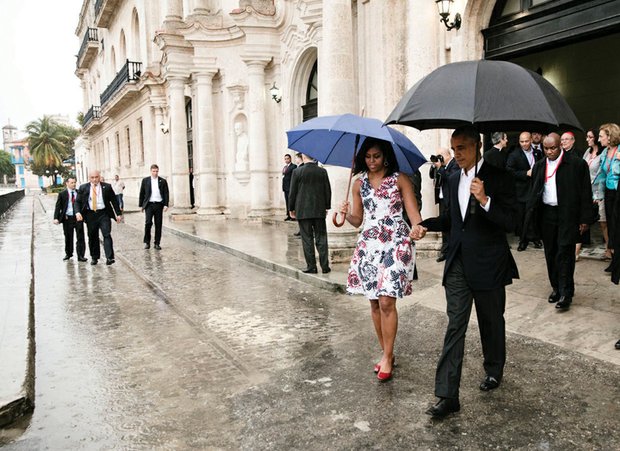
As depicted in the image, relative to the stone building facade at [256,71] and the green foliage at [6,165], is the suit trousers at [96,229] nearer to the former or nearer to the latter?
the stone building facade at [256,71]

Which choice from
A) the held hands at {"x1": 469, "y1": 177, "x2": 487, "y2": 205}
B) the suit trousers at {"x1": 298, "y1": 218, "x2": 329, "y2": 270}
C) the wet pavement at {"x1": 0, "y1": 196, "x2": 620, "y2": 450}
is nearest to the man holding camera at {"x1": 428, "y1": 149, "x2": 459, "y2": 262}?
the wet pavement at {"x1": 0, "y1": 196, "x2": 620, "y2": 450}

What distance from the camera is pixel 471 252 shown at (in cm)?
355

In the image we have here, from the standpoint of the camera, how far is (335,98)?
916 centimetres

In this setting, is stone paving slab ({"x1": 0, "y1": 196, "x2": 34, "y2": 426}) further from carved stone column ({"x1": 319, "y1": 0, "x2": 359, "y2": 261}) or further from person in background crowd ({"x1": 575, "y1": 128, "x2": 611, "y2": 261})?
person in background crowd ({"x1": 575, "y1": 128, "x2": 611, "y2": 261})

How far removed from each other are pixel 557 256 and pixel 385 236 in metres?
2.63

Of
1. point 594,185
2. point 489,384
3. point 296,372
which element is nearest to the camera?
point 489,384

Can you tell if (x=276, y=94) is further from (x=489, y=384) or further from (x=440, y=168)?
(x=489, y=384)

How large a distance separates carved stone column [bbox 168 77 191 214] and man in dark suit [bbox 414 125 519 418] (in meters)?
17.5

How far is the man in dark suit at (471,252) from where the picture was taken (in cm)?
343

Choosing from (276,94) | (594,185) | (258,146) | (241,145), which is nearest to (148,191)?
(258,146)

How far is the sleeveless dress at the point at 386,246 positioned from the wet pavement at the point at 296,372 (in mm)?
769

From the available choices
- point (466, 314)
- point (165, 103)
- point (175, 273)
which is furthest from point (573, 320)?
point (165, 103)

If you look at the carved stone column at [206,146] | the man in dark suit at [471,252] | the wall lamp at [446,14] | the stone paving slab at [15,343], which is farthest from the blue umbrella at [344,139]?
the carved stone column at [206,146]

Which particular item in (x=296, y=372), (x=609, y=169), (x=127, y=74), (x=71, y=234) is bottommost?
(x=296, y=372)
